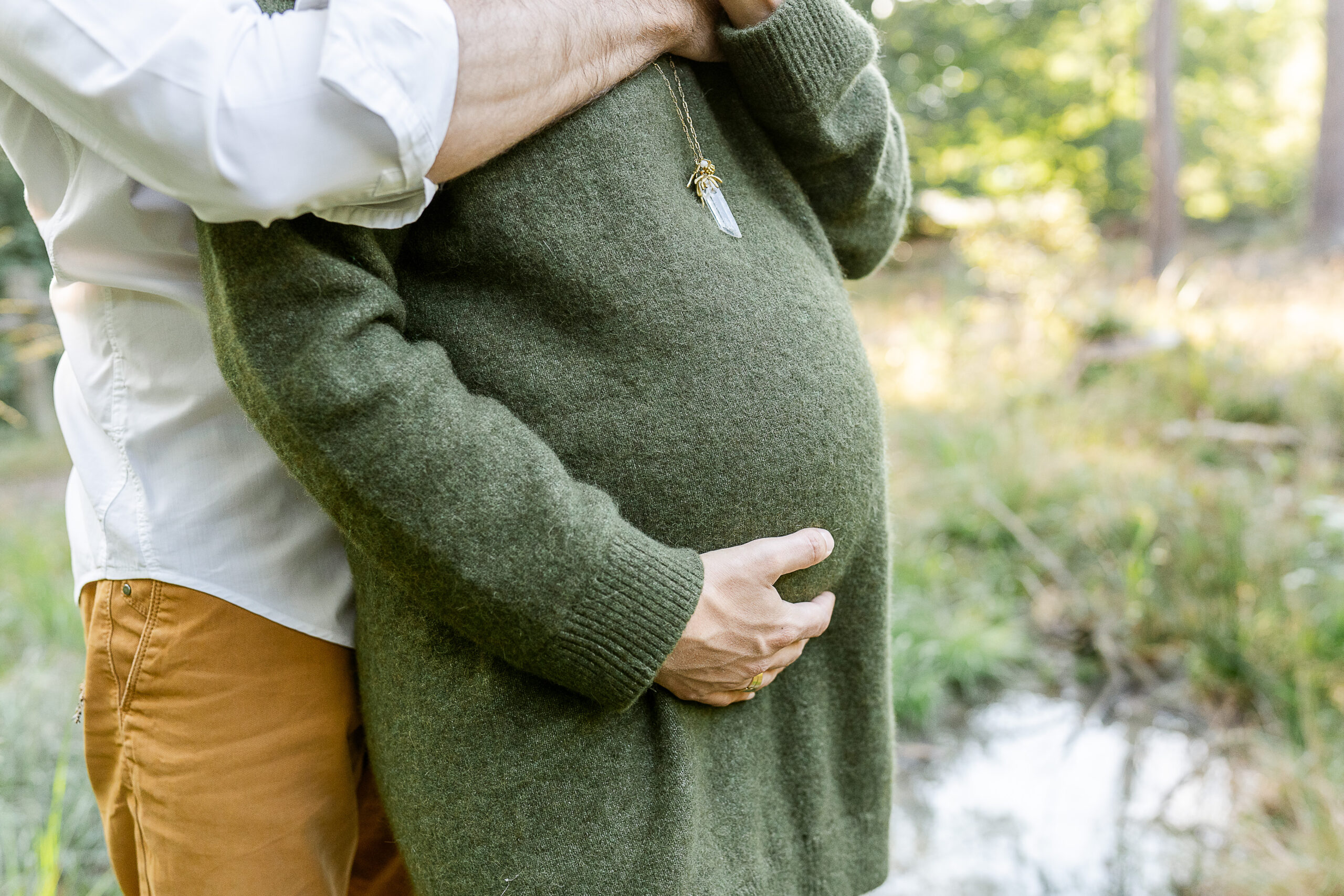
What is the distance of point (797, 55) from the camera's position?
99 cm

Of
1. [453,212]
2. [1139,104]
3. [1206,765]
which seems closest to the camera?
[453,212]

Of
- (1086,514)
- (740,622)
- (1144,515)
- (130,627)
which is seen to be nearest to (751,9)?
(740,622)

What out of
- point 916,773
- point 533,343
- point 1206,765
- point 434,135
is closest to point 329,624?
point 533,343

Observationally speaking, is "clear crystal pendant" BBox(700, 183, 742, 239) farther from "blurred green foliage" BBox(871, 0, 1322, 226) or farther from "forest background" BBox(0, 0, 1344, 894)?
"blurred green foliage" BBox(871, 0, 1322, 226)

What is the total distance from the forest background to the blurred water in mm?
110

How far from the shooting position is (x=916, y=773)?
3.17 m

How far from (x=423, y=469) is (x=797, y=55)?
584mm

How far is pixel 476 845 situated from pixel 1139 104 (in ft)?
66.6

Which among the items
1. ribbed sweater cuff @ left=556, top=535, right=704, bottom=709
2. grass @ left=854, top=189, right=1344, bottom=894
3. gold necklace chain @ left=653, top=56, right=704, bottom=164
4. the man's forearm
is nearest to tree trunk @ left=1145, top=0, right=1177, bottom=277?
grass @ left=854, top=189, right=1344, bottom=894

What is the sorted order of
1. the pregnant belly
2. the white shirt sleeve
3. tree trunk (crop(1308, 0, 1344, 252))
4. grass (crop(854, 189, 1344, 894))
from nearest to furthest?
the white shirt sleeve, the pregnant belly, grass (crop(854, 189, 1344, 894)), tree trunk (crop(1308, 0, 1344, 252))

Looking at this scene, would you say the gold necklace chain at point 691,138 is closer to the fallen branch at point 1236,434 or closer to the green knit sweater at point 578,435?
the green knit sweater at point 578,435

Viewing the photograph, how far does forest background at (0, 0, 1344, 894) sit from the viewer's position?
101 inches

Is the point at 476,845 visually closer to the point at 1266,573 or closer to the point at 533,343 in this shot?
the point at 533,343

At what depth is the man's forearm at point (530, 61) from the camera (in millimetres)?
793
